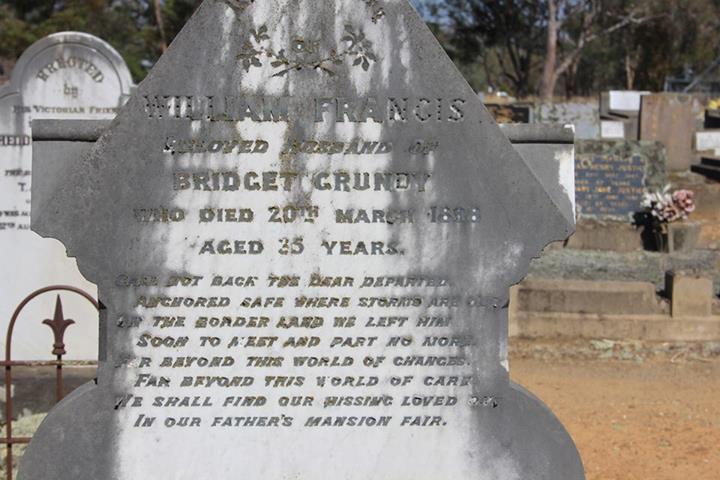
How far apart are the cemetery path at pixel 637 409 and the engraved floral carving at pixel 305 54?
3.31m

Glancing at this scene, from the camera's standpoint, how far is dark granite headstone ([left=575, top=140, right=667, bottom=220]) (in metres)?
14.6

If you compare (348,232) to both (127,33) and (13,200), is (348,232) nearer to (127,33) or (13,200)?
(13,200)

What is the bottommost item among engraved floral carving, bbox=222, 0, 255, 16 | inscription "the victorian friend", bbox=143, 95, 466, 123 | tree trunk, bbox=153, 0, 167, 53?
inscription "the victorian friend", bbox=143, 95, 466, 123

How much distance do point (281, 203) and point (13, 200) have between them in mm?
4520

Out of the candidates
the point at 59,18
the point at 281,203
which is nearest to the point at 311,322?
the point at 281,203

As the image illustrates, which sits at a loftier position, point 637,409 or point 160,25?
point 160,25

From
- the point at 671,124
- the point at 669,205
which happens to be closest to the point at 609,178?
the point at 669,205

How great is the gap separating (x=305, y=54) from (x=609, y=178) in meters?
11.7

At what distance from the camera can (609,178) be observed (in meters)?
14.7

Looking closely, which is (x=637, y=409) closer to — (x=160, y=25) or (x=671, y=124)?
(x=671, y=124)

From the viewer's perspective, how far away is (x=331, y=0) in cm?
367

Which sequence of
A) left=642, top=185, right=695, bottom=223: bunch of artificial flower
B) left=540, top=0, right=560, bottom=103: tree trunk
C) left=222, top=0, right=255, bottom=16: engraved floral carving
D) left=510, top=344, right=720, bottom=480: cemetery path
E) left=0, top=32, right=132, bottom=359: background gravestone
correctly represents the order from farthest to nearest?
left=540, top=0, right=560, bottom=103: tree trunk < left=642, top=185, right=695, bottom=223: bunch of artificial flower < left=0, top=32, right=132, bottom=359: background gravestone < left=510, top=344, right=720, bottom=480: cemetery path < left=222, top=0, right=255, bottom=16: engraved floral carving

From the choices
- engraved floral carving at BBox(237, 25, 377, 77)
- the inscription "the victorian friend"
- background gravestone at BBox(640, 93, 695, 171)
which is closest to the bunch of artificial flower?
background gravestone at BBox(640, 93, 695, 171)

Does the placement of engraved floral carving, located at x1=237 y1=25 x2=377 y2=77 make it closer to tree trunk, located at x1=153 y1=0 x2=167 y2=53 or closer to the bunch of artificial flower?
the bunch of artificial flower
